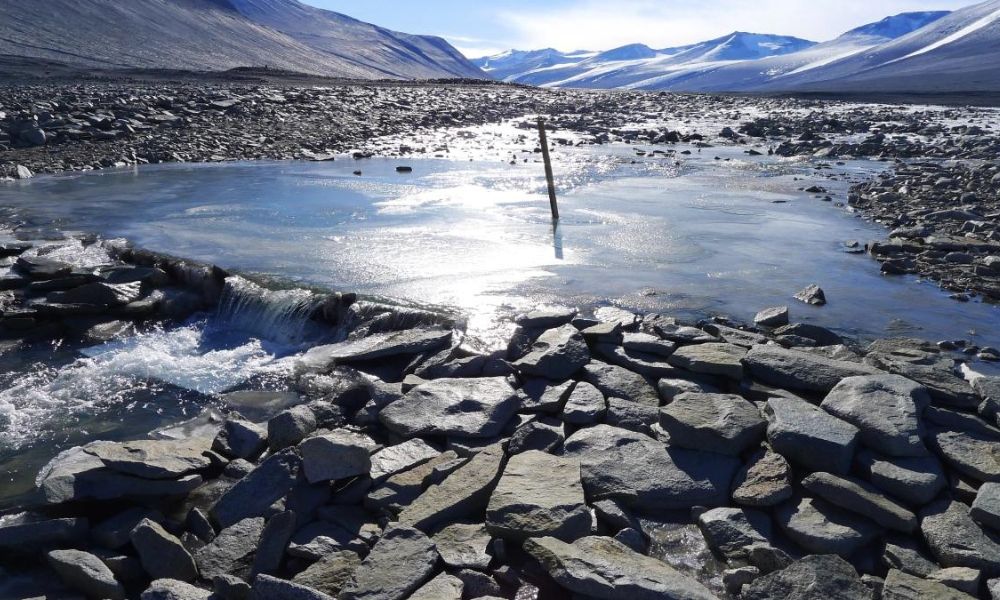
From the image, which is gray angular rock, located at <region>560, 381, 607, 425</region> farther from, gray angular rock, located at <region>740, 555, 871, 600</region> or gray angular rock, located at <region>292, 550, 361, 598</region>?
gray angular rock, located at <region>292, 550, 361, 598</region>

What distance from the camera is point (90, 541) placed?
4.08 metres

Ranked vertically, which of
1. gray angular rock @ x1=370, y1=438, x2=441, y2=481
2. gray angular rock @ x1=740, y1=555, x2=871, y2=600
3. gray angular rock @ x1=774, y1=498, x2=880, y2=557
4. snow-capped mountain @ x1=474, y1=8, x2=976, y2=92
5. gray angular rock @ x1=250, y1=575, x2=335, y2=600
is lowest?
gray angular rock @ x1=774, y1=498, x2=880, y2=557

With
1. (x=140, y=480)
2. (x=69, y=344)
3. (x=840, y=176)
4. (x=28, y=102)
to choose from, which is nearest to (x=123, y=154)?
(x=28, y=102)

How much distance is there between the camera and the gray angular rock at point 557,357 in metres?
5.71

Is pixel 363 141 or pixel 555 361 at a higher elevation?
pixel 363 141

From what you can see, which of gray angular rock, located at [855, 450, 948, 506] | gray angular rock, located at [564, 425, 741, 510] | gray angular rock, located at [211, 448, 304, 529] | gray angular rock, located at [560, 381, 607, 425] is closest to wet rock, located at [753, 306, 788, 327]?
gray angular rock, located at [560, 381, 607, 425]

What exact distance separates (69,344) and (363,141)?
16899 millimetres

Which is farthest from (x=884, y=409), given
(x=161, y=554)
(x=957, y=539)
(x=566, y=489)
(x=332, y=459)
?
(x=161, y=554)

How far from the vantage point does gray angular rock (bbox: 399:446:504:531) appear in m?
4.01

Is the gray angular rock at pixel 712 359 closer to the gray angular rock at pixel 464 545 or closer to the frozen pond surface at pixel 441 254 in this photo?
the frozen pond surface at pixel 441 254

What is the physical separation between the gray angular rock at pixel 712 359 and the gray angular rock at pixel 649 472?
1052 millimetres

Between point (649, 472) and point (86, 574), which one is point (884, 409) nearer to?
point (649, 472)

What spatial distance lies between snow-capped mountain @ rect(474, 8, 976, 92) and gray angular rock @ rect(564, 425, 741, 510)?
6518 cm

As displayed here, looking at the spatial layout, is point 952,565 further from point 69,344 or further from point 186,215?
point 186,215
